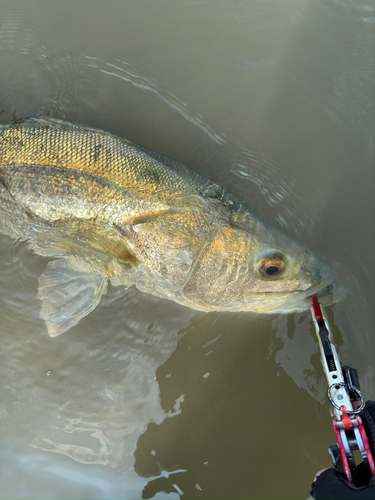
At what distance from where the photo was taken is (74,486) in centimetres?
281

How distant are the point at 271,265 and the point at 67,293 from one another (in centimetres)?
174

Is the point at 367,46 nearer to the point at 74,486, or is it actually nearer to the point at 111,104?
the point at 111,104

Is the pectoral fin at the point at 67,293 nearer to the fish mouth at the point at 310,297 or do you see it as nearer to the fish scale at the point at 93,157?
the fish scale at the point at 93,157

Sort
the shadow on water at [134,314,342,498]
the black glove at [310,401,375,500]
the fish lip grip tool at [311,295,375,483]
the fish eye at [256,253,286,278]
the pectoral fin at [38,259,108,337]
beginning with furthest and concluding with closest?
the pectoral fin at [38,259,108,337], the shadow on water at [134,314,342,498], the fish eye at [256,253,286,278], the fish lip grip tool at [311,295,375,483], the black glove at [310,401,375,500]

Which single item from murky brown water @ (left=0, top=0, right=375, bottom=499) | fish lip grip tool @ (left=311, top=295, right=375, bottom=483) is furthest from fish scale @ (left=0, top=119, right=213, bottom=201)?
fish lip grip tool @ (left=311, top=295, right=375, bottom=483)

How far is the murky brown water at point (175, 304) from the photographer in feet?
9.39

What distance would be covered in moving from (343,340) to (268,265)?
3.61 ft

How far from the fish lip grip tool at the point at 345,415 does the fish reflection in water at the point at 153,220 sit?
587mm

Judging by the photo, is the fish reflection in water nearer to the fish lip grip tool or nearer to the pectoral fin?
the pectoral fin

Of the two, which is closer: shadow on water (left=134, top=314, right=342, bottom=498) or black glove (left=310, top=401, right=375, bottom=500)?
black glove (left=310, top=401, right=375, bottom=500)

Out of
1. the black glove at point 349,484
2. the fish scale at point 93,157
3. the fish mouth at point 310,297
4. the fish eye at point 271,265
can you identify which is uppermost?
the fish scale at point 93,157

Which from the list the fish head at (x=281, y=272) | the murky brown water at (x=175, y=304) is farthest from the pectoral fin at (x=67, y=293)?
the fish head at (x=281, y=272)

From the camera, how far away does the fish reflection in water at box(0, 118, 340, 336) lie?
2.57 meters

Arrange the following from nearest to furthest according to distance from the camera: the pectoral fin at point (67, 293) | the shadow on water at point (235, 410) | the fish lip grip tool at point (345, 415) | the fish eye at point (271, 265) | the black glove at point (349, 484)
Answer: the black glove at point (349, 484), the fish lip grip tool at point (345, 415), the fish eye at point (271, 265), the shadow on water at point (235, 410), the pectoral fin at point (67, 293)
